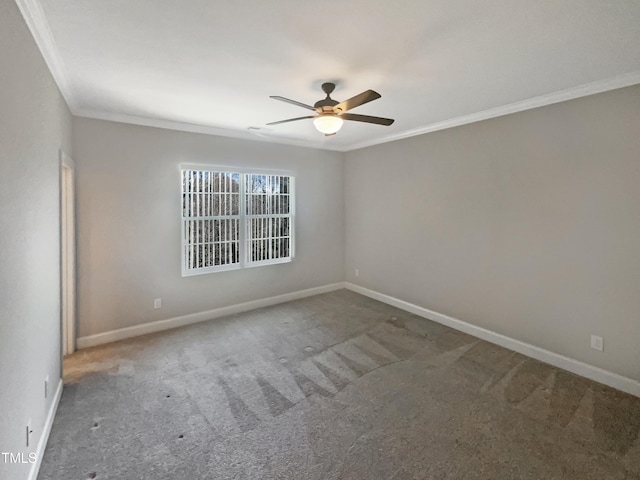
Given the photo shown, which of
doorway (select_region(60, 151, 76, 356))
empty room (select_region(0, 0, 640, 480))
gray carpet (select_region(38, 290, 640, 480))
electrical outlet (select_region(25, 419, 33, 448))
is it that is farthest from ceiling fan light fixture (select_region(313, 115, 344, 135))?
electrical outlet (select_region(25, 419, 33, 448))

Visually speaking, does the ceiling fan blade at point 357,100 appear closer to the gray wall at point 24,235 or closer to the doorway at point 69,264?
the gray wall at point 24,235

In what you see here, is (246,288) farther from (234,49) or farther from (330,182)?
(234,49)

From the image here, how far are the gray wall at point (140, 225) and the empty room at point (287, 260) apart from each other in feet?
0.08

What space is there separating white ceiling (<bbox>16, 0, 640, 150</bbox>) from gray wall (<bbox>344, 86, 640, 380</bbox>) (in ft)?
1.27

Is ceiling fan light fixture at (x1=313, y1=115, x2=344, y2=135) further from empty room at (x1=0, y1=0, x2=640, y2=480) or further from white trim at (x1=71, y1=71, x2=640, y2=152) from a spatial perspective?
white trim at (x1=71, y1=71, x2=640, y2=152)

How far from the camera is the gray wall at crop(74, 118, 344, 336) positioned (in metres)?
3.39

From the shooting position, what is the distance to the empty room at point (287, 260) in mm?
1779

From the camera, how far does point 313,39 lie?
6.42ft

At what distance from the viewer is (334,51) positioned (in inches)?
82.8

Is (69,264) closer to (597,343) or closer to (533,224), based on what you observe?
(533,224)

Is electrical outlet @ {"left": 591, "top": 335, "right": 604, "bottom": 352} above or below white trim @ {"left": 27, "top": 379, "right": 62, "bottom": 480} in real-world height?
above

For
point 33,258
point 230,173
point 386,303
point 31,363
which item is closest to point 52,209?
point 33,258

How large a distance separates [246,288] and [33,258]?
9.47ft

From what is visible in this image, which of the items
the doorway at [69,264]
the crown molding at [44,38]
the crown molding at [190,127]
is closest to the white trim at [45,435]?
the doorway at [69,264]
